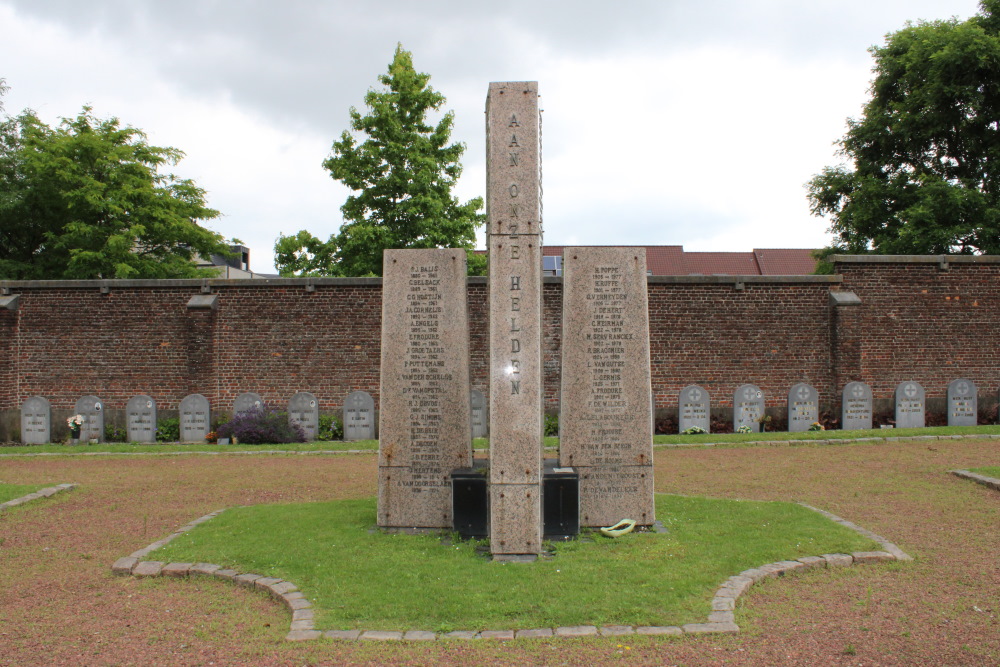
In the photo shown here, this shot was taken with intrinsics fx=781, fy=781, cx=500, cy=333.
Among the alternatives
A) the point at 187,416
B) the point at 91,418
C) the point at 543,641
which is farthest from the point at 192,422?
the point at 543,641

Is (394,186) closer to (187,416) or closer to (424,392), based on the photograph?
(187,416)

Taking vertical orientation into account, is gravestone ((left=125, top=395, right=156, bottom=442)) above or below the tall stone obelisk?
below

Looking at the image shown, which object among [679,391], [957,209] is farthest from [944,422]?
[957,209]

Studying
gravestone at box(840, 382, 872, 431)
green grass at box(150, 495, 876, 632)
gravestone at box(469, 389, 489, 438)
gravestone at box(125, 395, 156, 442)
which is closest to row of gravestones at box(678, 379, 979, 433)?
gravestone at box(840, 382, 872, 431)

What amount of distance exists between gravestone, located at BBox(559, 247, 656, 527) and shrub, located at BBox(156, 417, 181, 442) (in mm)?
11199

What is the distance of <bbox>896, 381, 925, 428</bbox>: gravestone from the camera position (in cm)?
1560

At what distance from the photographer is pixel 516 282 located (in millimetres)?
5750

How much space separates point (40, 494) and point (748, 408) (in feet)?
39.1

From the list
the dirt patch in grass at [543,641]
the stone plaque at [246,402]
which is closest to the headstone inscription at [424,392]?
the dirt patch in grass at [543,641]

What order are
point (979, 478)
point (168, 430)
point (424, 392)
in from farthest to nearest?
point (168, 430) < point (979, 478) < point (424, 392)

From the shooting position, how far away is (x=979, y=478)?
8758mm

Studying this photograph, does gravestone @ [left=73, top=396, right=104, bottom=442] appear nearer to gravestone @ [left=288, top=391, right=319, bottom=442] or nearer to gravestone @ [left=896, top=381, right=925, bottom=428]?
gravestone @ [left=288, top=391, right=319, bottom=442]

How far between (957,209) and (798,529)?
1927 cm

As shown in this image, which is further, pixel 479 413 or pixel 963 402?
pixel 963 402
